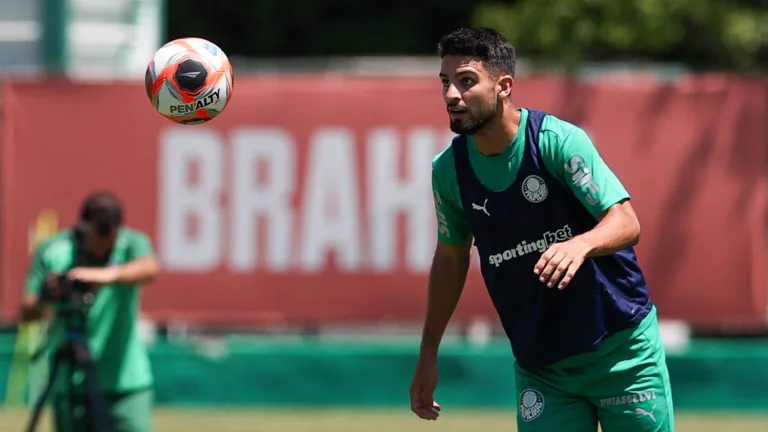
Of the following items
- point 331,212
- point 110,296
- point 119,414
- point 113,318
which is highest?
point 331,212

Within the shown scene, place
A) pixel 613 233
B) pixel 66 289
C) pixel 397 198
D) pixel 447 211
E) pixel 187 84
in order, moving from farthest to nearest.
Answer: pixel 397 198 → pixel 66 289 → pixel 187 84 → pixel 447 211 → pixel 613 233

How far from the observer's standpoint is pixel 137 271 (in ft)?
27.3

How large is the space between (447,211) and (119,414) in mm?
3347

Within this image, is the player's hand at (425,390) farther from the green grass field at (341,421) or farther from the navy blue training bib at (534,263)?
the green grass field at (341,421)

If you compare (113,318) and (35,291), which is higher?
(35,291)

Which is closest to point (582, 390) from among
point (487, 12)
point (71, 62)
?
point (71, 62)

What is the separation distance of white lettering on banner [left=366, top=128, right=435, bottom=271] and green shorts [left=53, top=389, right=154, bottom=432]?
5.49m

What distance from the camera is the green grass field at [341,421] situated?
38.9ft

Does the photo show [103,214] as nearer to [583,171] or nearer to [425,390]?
[425,390]

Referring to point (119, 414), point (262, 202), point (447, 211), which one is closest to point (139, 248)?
point (119, 414)

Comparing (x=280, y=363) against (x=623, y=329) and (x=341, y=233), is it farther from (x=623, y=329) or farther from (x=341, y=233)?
(x=623, y=329)

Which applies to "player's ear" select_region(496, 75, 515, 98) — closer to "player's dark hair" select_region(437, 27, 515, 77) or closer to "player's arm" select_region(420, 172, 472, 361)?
"player's dark hair" select_region(437, 27, 515, 77)

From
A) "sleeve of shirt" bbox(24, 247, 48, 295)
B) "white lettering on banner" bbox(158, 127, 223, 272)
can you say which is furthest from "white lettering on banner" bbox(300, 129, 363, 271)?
"sleeve of shirt" bbox(24, 247, 48, 295)

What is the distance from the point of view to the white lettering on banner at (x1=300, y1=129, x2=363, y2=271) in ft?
45.0
